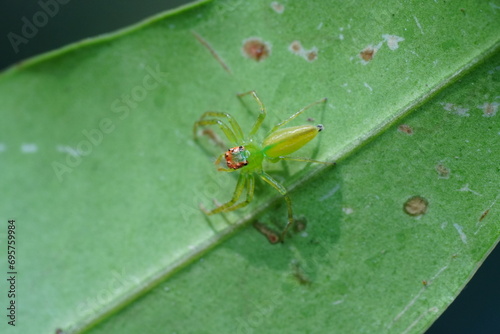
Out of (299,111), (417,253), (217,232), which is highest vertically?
(299,111)

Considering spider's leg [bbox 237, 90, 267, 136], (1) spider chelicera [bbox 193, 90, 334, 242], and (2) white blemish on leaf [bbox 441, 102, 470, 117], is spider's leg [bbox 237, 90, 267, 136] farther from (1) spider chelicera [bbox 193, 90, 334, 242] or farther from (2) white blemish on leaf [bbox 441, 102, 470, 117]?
(2) white blemish on leaf [bbox 441, 102, 470, 117]

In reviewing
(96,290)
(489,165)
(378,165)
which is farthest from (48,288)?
(489,165)

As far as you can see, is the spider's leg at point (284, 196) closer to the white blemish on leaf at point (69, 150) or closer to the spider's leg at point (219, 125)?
the spider's leg at point (219, 125)

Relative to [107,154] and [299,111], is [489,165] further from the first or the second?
[107,154]

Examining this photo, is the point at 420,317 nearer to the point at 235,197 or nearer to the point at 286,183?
the point at 286,183

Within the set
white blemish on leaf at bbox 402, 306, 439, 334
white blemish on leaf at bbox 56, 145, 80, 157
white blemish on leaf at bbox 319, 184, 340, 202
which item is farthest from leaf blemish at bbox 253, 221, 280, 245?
white blemish on leaf at bbox 56, 145, 80, 157

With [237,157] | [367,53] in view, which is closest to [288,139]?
[237,157]
